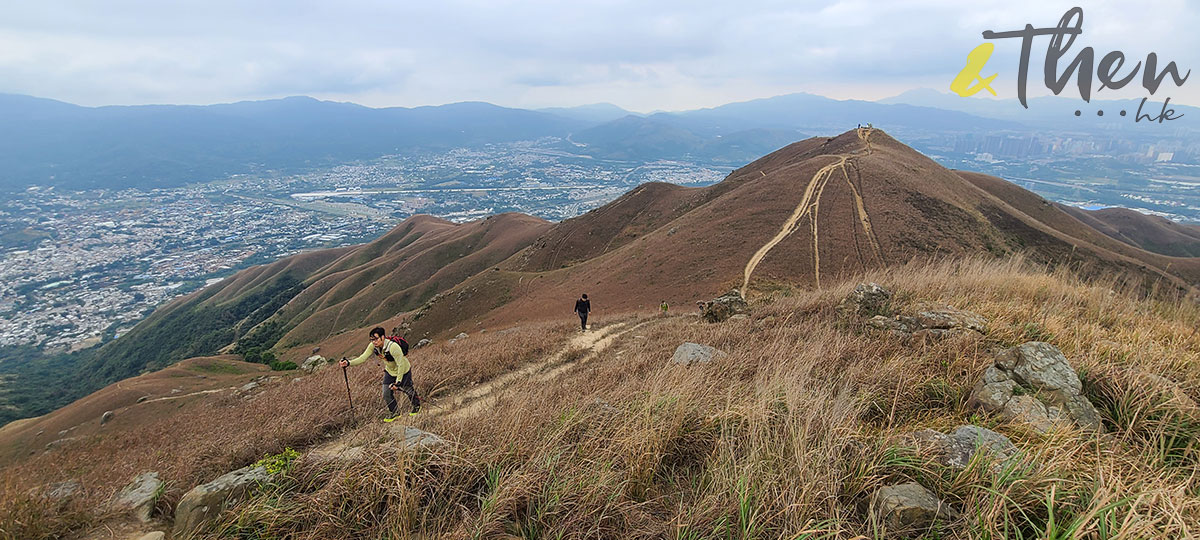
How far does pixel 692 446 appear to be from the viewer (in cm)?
365

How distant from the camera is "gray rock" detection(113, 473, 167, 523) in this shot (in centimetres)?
396

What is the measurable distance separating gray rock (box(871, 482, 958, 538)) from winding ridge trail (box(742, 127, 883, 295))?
2149 centimetres

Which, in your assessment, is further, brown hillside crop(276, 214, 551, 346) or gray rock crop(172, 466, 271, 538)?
brown hillside crop(276, 214, 551, 346)

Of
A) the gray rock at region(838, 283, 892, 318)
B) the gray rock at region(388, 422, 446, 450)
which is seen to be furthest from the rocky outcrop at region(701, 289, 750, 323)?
the gray rock at region(388, 422, 446, 450)

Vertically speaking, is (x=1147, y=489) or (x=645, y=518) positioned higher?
(x=1147, y=489)

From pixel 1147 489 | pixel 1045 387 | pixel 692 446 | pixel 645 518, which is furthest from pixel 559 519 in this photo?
pixel 1045 387

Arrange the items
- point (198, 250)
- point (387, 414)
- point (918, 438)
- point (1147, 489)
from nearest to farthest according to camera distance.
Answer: point (1147, 489)
point (918, 438)
point (387, 414)
point (198, 250)

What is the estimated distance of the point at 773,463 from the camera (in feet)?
9.89

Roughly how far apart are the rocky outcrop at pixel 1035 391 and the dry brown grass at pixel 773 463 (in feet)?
0.56

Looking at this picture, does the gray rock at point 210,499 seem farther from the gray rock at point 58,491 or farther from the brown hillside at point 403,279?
the brown hillside at point 403,279

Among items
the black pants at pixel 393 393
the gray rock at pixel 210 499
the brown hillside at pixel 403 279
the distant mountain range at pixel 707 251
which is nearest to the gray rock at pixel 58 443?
the distant mountain range at pixel 707 251

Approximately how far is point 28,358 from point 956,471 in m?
140

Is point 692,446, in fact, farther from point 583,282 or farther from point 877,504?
point 583,282

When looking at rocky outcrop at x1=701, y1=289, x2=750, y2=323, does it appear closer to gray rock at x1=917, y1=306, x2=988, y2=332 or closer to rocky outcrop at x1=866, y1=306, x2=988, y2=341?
rocky outcrop at x1=866, y1=306, x2=988, y2=341
